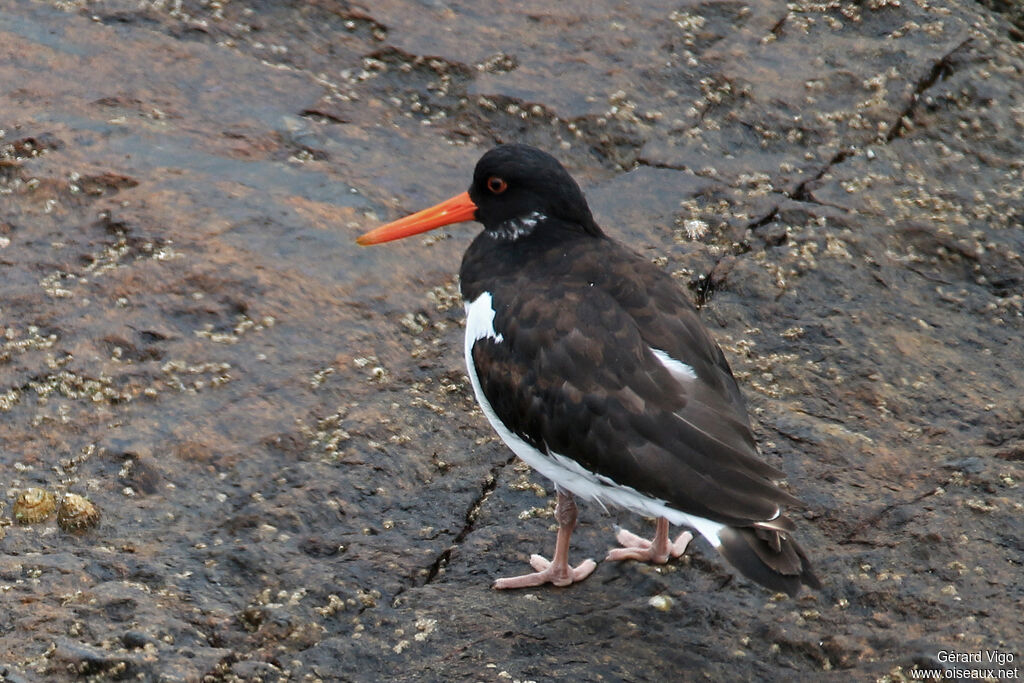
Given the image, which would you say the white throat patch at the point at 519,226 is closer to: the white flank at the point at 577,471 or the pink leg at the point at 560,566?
the white flank at the point at 577,471

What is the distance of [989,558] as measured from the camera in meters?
4.38

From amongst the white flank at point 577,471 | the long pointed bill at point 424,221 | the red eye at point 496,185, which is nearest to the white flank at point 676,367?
the white flank at point 577,471

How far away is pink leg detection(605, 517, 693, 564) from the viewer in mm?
4535

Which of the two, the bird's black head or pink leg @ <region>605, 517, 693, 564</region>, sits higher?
the bird's black head

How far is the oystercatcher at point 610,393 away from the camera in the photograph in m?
3.93

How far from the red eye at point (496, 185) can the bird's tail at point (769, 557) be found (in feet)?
6.42

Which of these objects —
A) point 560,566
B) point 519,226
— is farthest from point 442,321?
point 560,566

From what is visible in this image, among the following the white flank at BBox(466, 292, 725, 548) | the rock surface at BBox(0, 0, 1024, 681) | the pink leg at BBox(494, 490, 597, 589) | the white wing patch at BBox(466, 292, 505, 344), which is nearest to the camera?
the white flank at BBox(466, 292, 725, 548)

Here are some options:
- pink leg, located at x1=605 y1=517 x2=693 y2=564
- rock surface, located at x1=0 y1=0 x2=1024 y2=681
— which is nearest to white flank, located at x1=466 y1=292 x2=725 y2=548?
pink leg, located at x1=605 y1=517 x2=693 y2=564

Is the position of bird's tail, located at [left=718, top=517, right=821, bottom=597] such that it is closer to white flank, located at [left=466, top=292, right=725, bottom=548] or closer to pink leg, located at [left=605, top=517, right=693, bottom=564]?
white flank, located at [left=466, top=292, right=725, bottom=548]

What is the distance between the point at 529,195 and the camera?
5164 mm

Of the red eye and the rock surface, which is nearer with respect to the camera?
the rock surface

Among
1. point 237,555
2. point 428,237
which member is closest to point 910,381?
point 428,237

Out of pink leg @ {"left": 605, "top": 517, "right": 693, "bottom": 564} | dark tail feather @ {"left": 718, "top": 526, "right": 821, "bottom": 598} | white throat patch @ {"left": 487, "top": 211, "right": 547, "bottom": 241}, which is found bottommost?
pink leg @ {"left": 605, "top": 517, "right": 693, "bottom": 564}
